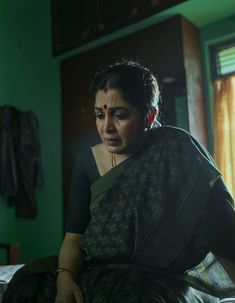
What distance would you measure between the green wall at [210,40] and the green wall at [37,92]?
4.56 feet

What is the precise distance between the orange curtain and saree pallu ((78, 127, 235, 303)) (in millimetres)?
1819

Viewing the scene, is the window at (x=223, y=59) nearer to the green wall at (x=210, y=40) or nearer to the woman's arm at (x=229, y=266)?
the green wall at (x=210, y=40)

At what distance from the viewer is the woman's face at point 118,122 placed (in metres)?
0.93

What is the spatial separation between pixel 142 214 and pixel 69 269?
223mm

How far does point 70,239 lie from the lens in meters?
0.98

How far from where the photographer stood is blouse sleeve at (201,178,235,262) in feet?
2.76

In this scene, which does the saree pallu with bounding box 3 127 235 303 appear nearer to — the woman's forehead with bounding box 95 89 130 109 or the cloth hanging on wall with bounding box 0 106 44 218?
the woman's forehead with bounding box 95 89 130 109

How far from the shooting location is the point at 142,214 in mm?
889

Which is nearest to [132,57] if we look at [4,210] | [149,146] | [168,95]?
[168,95]

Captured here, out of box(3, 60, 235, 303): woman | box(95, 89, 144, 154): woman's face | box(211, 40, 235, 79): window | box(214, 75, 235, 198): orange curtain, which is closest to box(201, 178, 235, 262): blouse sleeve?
box(3, 60, 235, 303): woman

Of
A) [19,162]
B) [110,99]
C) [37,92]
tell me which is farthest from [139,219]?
[37,92]

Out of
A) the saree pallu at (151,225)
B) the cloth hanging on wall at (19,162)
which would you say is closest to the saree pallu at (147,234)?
the saree pallu at (151,225)

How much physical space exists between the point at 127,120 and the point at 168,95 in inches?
72.6

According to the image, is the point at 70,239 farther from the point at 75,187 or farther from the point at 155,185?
the point at 155,185
